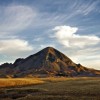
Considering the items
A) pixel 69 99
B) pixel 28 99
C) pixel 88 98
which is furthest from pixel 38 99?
pixel 88 98

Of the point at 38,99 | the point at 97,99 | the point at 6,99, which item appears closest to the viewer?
the point at 97,99

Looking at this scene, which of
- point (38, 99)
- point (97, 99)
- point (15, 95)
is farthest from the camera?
point (15, 95)

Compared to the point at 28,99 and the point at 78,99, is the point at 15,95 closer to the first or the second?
the point at 28,99

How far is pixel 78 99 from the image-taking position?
141 ft

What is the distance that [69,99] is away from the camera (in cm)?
4319

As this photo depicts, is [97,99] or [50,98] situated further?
[50,98]

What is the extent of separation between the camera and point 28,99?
45.7m

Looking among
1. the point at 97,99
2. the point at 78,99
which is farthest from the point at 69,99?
the point at 97,99

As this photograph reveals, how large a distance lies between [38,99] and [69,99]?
5.13m

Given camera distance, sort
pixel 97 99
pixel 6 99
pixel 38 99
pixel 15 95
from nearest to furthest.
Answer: pixel 97 99 < pixel 38 99 < pixel 6 99 < pixel 15 95

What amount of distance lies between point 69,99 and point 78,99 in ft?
4.48

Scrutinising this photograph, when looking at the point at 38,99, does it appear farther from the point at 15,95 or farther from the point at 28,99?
the point at 15,95

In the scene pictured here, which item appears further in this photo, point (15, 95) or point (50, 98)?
point (15, 95)

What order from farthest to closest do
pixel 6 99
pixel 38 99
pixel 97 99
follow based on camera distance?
pixel 6 99 < pixel 38 99 < pixel 97 99
